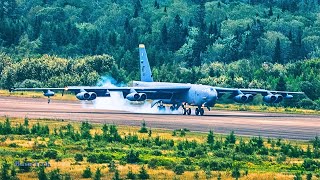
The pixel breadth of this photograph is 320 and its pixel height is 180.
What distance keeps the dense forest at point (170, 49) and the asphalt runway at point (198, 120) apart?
25.9 metres

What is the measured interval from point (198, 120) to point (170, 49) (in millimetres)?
93839

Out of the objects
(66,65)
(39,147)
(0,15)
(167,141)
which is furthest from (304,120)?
(0,15)

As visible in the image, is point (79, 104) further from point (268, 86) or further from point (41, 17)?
point (41, 17)

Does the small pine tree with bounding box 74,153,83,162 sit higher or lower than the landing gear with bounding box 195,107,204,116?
lower

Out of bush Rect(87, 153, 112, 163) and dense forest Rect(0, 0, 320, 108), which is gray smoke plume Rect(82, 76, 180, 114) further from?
bush Rect(87, 153, 112, 163)

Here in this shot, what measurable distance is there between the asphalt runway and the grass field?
18.5ft

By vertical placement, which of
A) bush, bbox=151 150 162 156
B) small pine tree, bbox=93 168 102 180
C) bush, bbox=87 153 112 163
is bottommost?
small pine tree, bbox=93 168 102 180

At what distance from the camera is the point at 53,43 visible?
17088 centimetres

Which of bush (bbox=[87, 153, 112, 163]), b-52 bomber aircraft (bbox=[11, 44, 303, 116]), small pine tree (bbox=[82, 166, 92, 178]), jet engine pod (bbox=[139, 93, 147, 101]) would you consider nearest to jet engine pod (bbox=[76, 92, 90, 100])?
b-52 bomber aircraft (bbox=[11, 44, 303, 116])

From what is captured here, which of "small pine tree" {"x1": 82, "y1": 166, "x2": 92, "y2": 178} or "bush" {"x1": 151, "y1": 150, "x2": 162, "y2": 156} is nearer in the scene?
"small pine tree" {"x1": 82, "y1": 166, "x2": 92, "y2": 178}

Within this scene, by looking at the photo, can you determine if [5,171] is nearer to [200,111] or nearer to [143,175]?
[143,175]

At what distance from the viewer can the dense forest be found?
127562mm

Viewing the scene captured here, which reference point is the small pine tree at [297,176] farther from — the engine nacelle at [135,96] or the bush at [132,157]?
the engine nacelle at [135,96]

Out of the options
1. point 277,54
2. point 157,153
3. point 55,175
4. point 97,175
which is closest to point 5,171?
point 55,175
